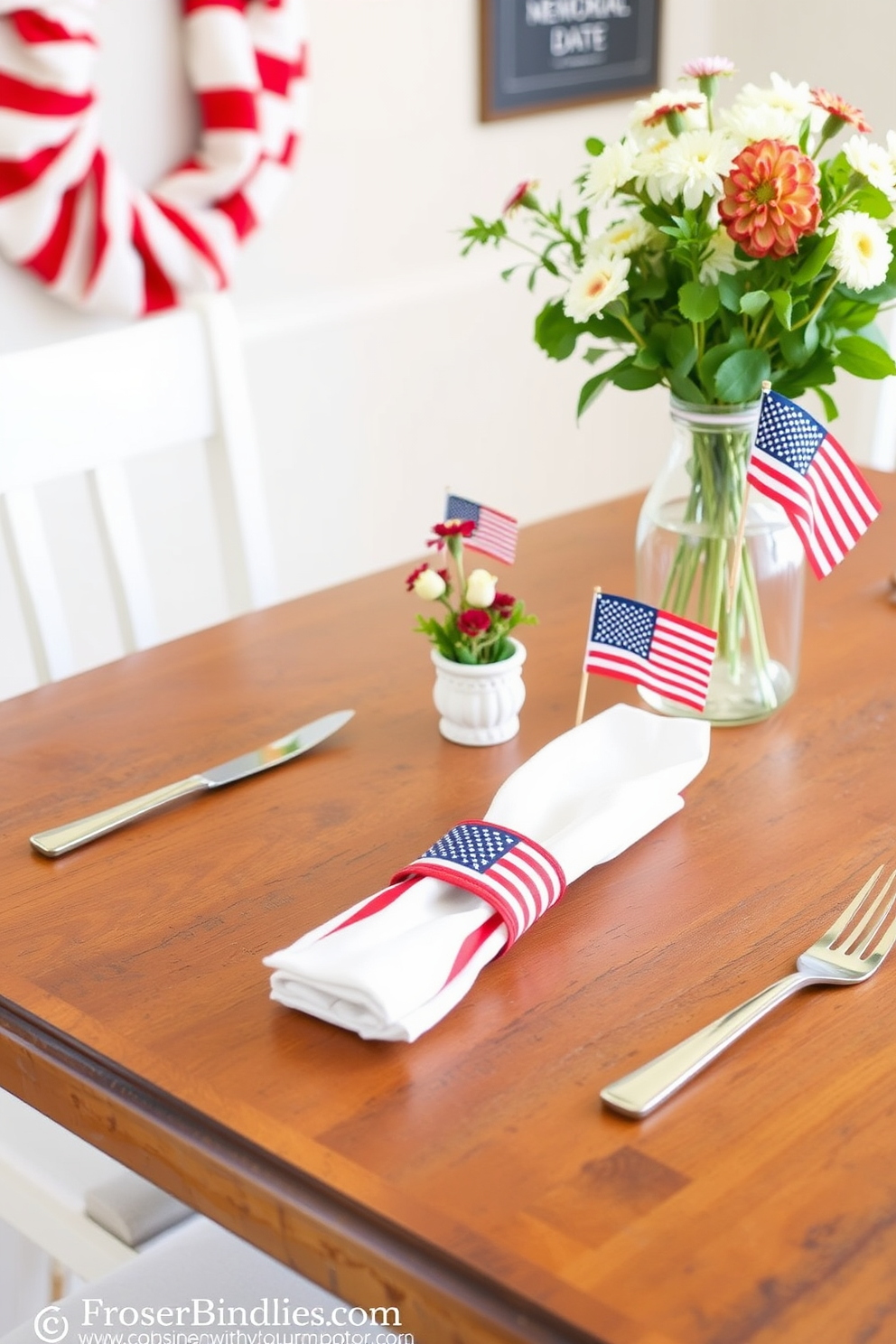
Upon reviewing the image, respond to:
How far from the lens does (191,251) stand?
2367 millimetres

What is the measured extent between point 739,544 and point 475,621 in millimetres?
213

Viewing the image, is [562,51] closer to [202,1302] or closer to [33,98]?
[33,98]

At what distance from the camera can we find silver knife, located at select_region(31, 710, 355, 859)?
1049 mm

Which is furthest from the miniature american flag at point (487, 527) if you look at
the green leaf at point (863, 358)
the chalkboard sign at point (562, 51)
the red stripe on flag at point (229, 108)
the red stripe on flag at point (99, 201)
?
the chalkboard sign at point (562, 51)

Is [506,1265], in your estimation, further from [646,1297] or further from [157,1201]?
[157,1201]

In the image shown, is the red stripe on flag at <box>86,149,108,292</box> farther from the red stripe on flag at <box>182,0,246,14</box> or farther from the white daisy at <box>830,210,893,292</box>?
the white daisy at <box>830,210,893,292</box>

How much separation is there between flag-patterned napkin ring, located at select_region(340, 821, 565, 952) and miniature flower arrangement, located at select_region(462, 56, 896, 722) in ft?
1.11

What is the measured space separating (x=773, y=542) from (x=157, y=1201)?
0.72 meters

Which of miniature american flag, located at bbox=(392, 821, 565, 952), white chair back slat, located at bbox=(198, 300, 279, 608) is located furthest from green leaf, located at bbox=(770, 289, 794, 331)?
white chair back slat, located at bbox=(198, 300, 279, 608)

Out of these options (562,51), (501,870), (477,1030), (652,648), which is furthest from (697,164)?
(562,51)

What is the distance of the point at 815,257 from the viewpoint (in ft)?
3.51

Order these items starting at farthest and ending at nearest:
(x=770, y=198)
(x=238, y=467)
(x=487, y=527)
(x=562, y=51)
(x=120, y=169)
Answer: (x=562, y=51), (x=120, y=169), (x=238, y=467), (x=487, y=527), (x=770, y=198)

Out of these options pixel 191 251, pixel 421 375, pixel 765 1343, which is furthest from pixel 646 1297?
pixel 421 375

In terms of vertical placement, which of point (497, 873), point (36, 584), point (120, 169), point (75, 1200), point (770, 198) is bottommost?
point (75, 1200)
